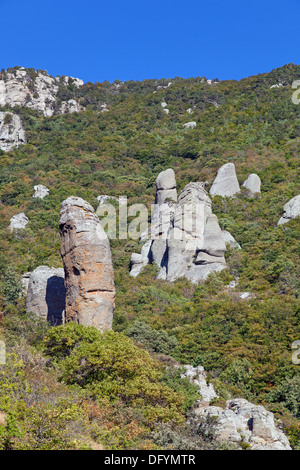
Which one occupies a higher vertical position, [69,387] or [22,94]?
[22,94]

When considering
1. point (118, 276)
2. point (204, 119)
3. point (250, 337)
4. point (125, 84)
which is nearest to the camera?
point (250, 337)

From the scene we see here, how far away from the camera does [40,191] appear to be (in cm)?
5112

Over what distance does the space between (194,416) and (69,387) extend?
459 centimetres

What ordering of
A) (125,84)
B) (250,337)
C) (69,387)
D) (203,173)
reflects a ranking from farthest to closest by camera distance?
(125,84) → (203,173) → (250,337) → (69,387)

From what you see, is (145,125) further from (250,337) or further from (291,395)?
(291,395)

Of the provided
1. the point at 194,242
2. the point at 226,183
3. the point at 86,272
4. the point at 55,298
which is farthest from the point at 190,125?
the point at 86,272

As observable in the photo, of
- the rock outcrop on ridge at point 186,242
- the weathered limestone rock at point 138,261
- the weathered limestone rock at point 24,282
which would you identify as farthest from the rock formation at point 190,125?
the weathered limestone rock at point 24,282

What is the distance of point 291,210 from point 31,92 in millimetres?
59086

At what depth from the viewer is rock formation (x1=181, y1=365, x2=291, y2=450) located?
16688 millimetres

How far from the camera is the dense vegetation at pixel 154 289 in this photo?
624 inches

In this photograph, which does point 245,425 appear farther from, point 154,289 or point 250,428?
point 154,289

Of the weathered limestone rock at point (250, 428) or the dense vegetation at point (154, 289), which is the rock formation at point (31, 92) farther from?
the weathered limestone rock at point (250, 428)

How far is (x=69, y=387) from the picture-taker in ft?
58.1

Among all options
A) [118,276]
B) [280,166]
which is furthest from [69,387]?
[280,166]
